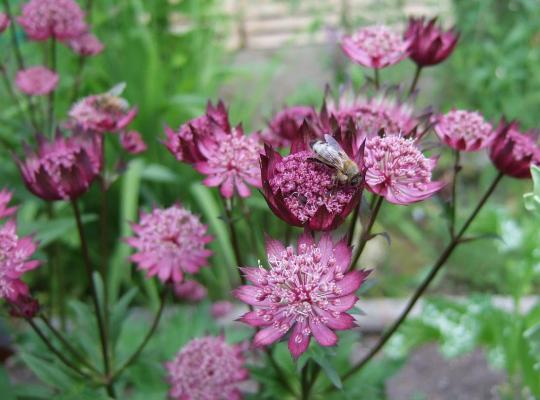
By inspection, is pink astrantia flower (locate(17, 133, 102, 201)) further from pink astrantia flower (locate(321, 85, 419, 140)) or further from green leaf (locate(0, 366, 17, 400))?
green leaf (locate(0, 366, 17, 400))

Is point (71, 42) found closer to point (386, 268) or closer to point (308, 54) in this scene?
point (386, 268)

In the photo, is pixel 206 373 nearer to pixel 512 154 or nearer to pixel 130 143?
pixel 130 143

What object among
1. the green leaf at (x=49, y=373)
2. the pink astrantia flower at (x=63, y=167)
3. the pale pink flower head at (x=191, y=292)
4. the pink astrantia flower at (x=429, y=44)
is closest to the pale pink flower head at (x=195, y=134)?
the pink astrantia flower at (x=63, y=167)

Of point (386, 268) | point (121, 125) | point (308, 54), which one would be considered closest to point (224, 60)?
point (308, 54)

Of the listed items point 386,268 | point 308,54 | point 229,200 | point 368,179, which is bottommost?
point 386,268

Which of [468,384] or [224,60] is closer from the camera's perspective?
[468,384]

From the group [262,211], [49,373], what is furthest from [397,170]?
[262,211]

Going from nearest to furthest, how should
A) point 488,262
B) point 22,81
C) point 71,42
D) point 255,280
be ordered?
point 255,280 → point 22,81 → point 71,42 → point 488,262

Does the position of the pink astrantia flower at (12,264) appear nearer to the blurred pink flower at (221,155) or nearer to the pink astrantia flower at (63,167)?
the pink astrantia flower at (63,167)
